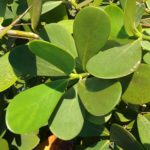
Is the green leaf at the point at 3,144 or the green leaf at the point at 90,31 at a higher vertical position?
the green leaf at the point at 90,31

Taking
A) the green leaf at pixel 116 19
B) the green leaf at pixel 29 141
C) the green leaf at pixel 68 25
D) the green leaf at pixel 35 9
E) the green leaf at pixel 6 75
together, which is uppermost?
the green leaf at pixel 35 9

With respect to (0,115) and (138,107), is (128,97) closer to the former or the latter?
(138,107)

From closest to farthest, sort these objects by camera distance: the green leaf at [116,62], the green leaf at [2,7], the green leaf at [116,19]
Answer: the green leaf at [116,62] → the green leaf at [116,19] → the green leaf at [2,7]

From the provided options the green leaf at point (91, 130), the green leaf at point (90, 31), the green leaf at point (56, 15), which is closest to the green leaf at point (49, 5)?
the green leaf at point (56, 15)

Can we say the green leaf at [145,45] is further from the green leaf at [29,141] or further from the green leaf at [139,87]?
the green leaf at [29,141]

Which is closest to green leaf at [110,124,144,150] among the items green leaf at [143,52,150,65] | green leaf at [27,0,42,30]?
green leaf at [143,52,150,65]

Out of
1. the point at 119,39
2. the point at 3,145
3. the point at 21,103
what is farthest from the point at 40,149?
the point at 119,39

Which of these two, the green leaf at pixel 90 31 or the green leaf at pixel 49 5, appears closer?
the green leaf at pixel 90 31
